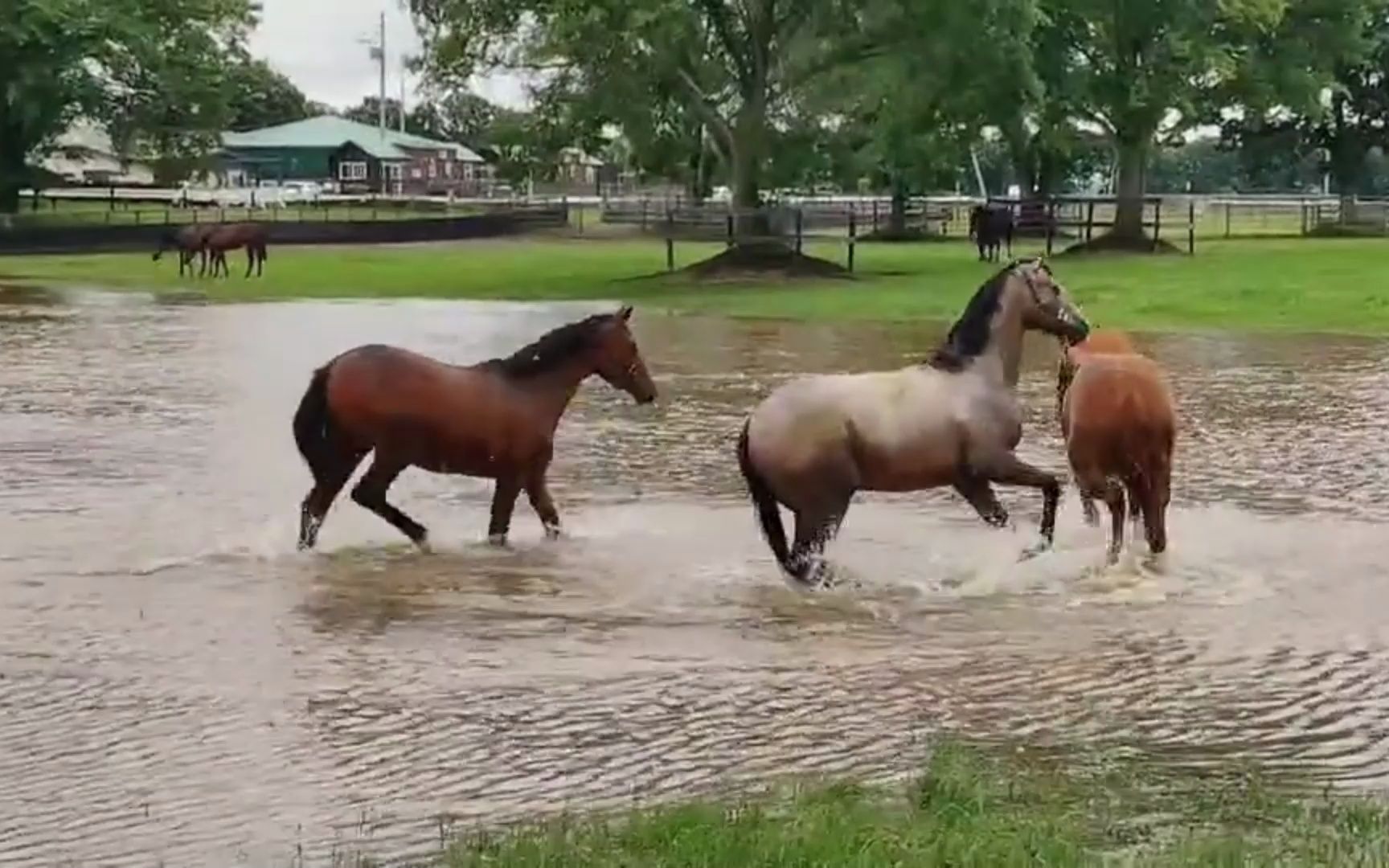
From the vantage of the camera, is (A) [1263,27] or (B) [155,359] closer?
(B) [155,359]

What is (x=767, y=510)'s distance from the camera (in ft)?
33.7

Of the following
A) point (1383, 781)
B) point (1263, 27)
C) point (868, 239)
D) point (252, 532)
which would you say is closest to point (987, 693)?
point (1383, 781)

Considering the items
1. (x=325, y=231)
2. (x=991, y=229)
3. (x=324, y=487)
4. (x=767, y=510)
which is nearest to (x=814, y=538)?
(x=767, y=510)

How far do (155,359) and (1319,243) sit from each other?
32607mm

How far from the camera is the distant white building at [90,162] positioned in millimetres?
70188

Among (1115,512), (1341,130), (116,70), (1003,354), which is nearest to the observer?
(1115,512)

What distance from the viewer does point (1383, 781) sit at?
22.6 ft

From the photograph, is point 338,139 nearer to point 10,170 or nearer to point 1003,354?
point 10,170

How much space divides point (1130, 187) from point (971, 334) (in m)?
39.2

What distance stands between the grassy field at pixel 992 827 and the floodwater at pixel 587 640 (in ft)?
1.39

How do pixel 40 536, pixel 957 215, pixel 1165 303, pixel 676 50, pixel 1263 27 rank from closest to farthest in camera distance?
pixel 40 536 → pixel 1165 303 → pixel 676 50 → pixel 1263 27 → pixel 957 215

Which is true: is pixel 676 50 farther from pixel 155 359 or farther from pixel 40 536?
pixel 40 536

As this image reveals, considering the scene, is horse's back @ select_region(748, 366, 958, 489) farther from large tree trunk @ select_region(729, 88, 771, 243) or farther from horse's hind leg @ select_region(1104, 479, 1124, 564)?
large tree trunk @ select_region(729, 88, 771, 243)

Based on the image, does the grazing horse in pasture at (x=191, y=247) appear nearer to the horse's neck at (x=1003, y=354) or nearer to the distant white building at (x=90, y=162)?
the distant white building at (x=90, y=162)
